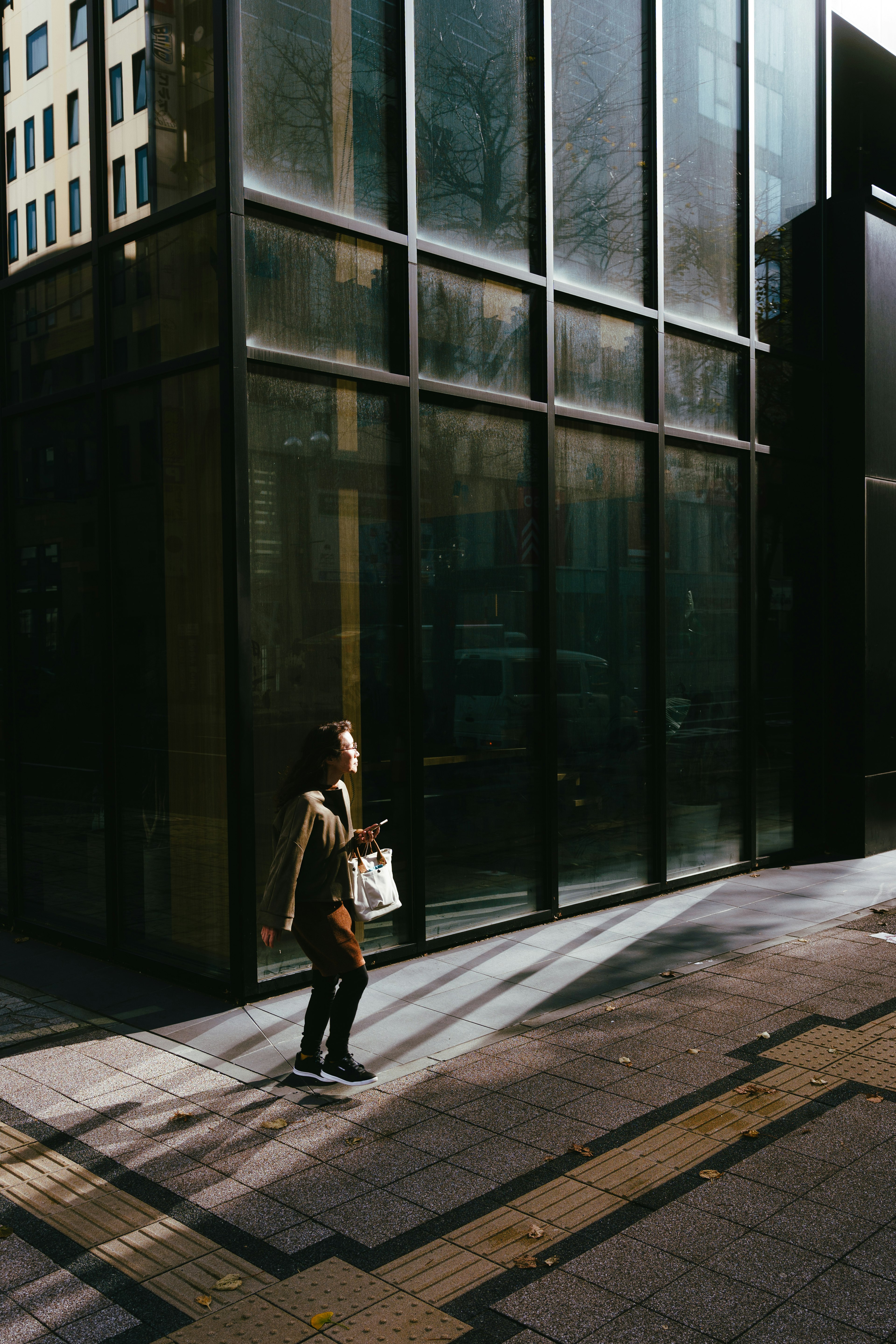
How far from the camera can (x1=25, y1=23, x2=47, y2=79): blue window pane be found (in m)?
8.40

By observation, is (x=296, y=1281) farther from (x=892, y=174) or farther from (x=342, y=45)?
(x=892, y=174)

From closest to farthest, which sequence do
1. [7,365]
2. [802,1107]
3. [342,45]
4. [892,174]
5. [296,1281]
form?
[296,1281]
[802,1107]
[342,45]
[7,365]
[892,174]

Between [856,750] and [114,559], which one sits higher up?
[114,559]

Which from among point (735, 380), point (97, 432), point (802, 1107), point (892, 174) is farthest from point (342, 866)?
point (892, 174)

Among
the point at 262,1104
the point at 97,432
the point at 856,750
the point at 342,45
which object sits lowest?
the point at 262,1104

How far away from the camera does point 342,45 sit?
24.9 ft

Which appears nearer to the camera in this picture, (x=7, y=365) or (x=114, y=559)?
(x=114, y=559)

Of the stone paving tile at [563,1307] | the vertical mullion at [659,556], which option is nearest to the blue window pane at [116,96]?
the vertical mullion at [659,556]

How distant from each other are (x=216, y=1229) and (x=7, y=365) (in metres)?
7.22

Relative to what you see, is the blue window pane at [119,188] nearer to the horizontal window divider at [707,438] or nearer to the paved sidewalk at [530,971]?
the horizontal window divider at [707,438]

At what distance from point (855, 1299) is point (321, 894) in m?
2.99

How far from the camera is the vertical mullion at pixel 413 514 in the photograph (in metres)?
7.91

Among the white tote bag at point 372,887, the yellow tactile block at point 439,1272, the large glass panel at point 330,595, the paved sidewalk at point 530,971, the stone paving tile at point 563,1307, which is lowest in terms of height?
the paved sidewalk at point 530,971

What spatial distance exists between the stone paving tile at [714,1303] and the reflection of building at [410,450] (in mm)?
3769
